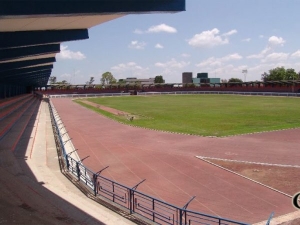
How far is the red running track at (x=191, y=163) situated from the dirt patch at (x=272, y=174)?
62 cm

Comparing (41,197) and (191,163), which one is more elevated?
(41,197)

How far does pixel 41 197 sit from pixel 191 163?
8384 millimetres

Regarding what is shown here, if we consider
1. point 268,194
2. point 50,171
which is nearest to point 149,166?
point 50,171

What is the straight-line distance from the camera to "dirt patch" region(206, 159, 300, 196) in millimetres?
13805

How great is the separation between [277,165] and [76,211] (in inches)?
425

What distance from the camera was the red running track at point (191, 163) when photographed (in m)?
12.0

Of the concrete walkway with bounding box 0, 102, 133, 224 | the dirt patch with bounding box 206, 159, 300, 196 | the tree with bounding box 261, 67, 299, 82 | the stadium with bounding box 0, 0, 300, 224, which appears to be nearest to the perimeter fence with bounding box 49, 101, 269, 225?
the stadium with bounding box 0, 0, 300, 224

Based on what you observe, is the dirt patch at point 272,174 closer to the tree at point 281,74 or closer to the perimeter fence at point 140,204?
the perimeter fence at point 140,204

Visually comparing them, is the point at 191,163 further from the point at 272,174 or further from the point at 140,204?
the point at 140,204

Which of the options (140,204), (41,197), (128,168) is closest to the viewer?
(140,204)

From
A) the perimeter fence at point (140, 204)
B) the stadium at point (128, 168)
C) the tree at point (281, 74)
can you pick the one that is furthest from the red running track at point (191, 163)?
the tree at point (281, 74)

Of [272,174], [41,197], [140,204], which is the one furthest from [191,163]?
[41,197]

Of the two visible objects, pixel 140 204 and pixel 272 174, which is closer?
pixel 140 204

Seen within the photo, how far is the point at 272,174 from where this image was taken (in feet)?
50.9
